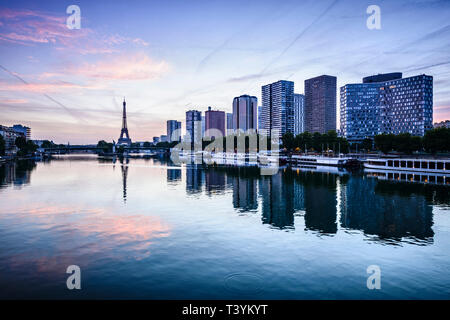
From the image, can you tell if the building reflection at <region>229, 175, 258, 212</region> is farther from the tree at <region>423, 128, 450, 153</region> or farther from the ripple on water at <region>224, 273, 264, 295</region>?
the tree at <region>423, 128, 450, 153</region>

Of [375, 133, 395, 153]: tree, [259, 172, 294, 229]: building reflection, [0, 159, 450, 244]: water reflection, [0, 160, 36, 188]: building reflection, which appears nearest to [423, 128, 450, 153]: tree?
[375, 133, 395, 153]: tree

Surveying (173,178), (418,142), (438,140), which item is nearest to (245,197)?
A: (173,178)

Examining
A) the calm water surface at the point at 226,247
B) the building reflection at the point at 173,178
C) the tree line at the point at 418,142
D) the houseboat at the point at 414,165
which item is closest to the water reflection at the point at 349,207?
the calm water surface at the point at 226,247

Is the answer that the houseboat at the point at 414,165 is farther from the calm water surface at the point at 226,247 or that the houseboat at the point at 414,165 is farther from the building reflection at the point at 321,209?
the calm water surface at the point at 226,247

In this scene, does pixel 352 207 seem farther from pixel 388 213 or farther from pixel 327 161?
pixel 327 161

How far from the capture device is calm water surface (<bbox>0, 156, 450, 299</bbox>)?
726 inches

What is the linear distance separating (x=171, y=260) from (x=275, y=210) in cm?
2220

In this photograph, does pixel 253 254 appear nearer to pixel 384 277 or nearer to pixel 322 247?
pixel 322 247

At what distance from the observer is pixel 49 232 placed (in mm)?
30500

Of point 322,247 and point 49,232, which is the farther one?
point 49,232

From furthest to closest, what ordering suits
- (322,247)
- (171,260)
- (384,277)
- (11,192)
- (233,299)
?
(11,192), (322,247), (171,260), (384,277), (233,299)

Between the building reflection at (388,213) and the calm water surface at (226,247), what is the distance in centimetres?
16

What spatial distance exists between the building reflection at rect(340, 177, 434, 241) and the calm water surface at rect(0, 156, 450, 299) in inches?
6.2
